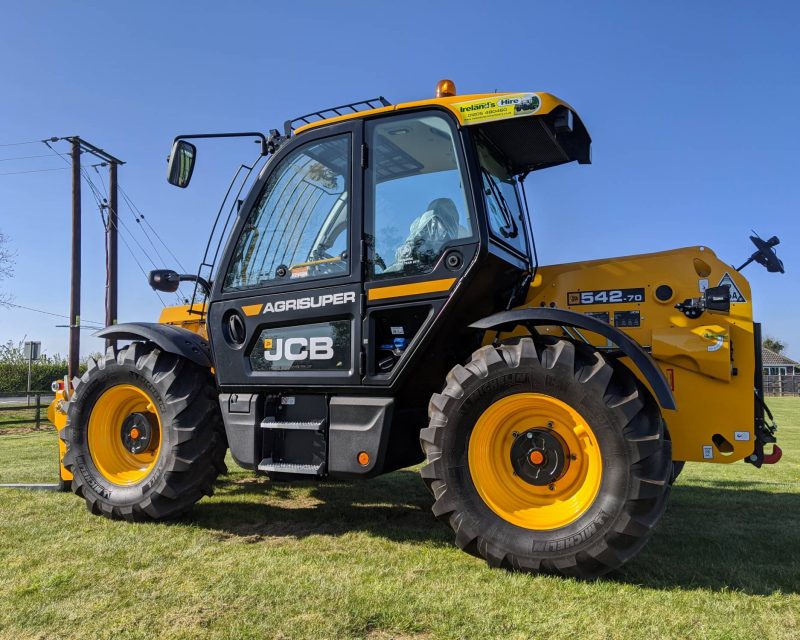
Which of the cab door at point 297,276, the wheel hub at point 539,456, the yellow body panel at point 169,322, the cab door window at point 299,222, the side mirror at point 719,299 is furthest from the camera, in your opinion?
the yellow body panel at point 169,322

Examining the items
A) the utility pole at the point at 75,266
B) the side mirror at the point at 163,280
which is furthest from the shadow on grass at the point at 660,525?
the utility pole at the point at 75,266

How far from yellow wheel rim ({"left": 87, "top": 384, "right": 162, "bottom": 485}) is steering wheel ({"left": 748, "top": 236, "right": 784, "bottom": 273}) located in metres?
4.64

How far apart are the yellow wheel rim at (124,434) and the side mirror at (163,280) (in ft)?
2.71

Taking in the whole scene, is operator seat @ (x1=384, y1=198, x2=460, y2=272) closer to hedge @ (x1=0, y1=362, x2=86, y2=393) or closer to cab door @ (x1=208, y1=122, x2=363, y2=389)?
cab door @ (x1=208, y1=122, x2=363, y2=389)

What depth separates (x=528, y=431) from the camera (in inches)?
143

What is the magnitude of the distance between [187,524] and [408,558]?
6.08 ft

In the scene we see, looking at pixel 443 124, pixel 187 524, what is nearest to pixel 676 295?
pixel 443 124

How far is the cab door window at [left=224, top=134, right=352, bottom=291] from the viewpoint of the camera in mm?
4414

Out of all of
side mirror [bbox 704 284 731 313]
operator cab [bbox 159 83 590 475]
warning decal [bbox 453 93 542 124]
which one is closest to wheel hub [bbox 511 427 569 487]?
operator cab [bbox 159 83 590 475]

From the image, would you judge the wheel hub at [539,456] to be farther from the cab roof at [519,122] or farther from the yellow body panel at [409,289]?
the cab roof at [519,122]

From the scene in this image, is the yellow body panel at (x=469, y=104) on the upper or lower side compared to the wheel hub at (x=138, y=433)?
upper

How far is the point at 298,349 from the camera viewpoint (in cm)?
444

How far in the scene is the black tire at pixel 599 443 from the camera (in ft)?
10.5

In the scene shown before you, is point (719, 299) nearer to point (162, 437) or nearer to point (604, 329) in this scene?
point (604, 329)
